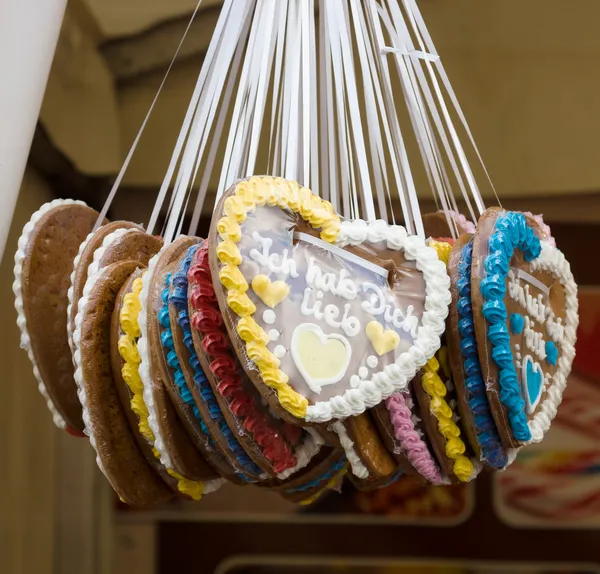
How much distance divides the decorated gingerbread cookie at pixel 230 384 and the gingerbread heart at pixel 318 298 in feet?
0.09

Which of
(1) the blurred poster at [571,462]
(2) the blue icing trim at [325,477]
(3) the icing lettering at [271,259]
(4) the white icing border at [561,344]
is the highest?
(3) the icing lettering at [271,259]

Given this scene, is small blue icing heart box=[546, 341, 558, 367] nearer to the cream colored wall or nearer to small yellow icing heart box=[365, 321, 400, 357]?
small yellow icing heart box=[365, 321, 400, 357]

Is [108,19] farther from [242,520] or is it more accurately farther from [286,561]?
[286,561]

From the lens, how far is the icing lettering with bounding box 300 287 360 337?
0.61 m

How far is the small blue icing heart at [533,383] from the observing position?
2.30 ft

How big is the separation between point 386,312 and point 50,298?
0.34 m

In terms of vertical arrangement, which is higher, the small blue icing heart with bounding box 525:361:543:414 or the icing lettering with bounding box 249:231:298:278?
the icing lettering with bounding box 249:231:298:278

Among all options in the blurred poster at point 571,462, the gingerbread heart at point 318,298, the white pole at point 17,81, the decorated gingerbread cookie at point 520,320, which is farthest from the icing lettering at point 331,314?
the blurred poster at point 571,462

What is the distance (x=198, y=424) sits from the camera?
2.25 ft

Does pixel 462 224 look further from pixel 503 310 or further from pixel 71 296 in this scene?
pixel 71 296

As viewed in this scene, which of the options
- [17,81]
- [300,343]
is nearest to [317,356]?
[300,343]

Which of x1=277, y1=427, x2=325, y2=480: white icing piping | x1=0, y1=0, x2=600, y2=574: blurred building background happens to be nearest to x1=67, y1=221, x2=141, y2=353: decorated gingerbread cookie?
x1=277, y1=427, x2=325, y2=480: white icing piping

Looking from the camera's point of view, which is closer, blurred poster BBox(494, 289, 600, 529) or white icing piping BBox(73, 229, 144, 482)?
white icing piping BBox(73, 229, 144, 482)

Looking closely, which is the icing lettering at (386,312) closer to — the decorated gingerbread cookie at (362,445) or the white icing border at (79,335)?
the decorated gingerbread cookie at (362,445)
